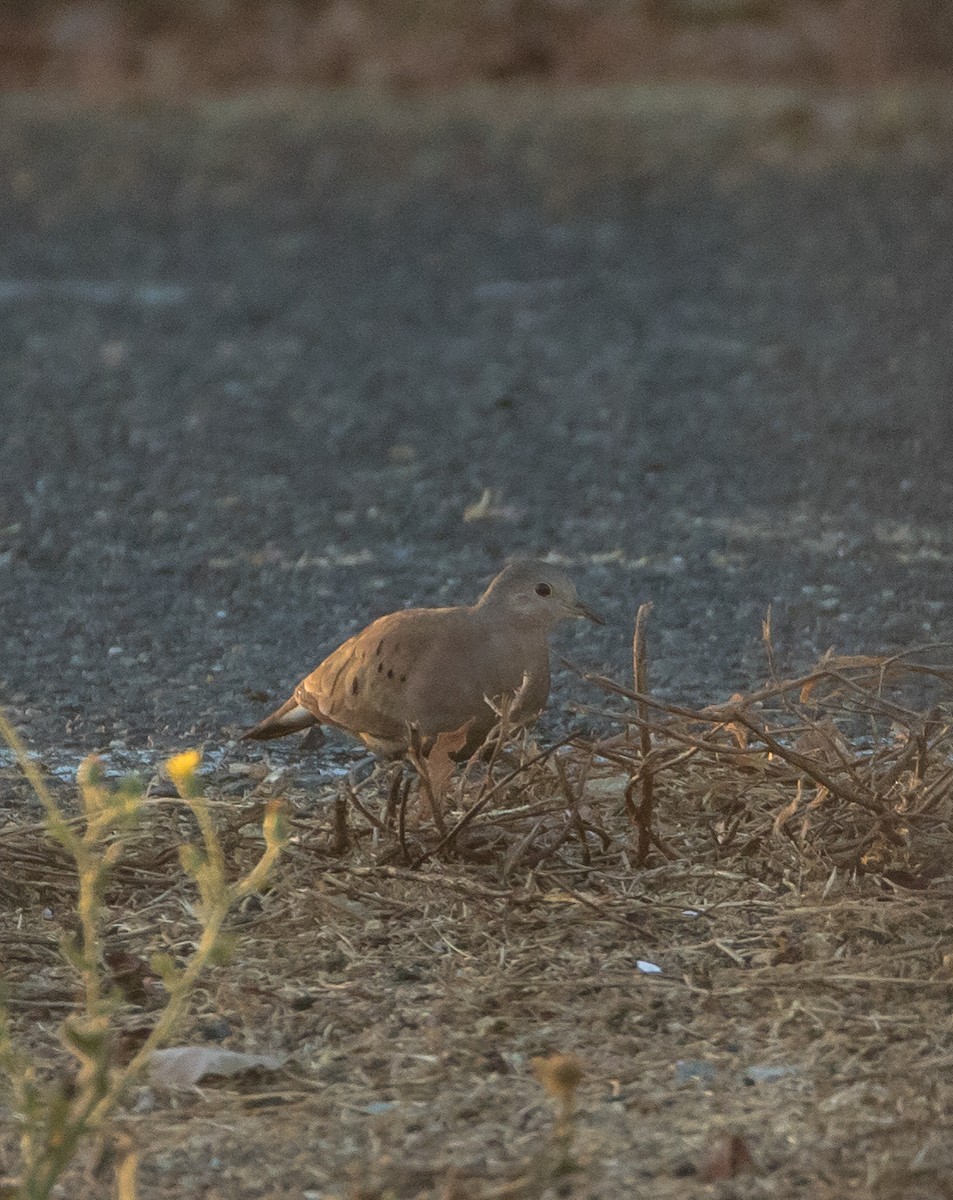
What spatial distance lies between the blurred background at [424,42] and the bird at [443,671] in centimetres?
1072

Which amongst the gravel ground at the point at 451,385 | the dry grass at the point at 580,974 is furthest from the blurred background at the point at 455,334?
the dry grass at the point at 580,974

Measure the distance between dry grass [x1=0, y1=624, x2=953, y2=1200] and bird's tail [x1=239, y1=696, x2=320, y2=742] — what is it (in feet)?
0.56

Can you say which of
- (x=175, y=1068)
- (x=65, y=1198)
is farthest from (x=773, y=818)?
(x=65, y=1198)

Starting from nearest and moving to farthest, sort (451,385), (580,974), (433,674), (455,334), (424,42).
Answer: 1. (580,974)
2. (433,674)
3. (451,385)
4. (455,334)
5. (424,42)

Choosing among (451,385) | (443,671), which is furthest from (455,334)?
(443,671)

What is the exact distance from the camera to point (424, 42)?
14727mm

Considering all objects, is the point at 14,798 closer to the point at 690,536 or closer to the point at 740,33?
the point at 690,536

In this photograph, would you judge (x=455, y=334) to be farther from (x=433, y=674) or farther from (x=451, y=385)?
(x=433, y=674)

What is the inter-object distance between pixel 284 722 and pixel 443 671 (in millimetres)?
550

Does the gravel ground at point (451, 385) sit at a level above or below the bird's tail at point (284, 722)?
below

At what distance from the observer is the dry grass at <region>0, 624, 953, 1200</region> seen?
2.38 metres

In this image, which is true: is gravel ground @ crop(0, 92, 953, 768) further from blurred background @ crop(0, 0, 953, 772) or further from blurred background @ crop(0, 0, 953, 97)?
blurred background @ crop(0, 0, 953, 97)

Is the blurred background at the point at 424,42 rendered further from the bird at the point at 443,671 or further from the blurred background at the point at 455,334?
the bird at the point at 443,671

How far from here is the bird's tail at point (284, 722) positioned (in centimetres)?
388
